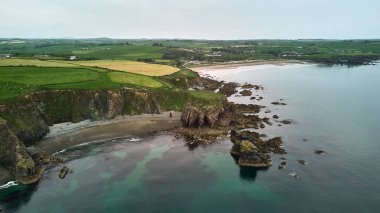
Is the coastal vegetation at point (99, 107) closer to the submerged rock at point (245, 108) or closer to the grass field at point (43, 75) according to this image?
the grass field at point (43, 75)

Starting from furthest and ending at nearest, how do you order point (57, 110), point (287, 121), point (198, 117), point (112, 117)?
point (287, 121), point (112, 117), point (198, 117), point (57, 110)

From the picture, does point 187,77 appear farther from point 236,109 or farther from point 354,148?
point 354,148

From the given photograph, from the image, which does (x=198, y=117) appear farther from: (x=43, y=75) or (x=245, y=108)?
(x=43, y=75)

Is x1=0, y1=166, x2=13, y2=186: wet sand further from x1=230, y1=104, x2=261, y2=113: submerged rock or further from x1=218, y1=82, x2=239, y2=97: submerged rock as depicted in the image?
x1=218, y1=82, x2=239, y2=97: submerged rock

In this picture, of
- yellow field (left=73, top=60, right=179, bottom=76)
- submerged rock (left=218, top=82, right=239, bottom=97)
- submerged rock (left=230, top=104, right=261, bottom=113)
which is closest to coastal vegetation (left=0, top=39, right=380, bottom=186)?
submerged rock (left=230, top=104, right=261, bottom=113)

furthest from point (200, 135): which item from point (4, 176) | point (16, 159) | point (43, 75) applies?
point (43, 75)

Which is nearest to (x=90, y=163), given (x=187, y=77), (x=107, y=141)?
(x=107, y=141)

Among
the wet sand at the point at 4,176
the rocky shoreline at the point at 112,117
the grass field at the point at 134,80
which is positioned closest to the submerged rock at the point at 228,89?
the rocky shoreline at the point at 112,117
